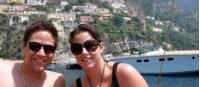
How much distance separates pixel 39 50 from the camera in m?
2.93

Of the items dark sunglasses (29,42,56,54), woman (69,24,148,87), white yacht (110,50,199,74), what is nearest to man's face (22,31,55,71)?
dark sunglasses (29,42,56,54)

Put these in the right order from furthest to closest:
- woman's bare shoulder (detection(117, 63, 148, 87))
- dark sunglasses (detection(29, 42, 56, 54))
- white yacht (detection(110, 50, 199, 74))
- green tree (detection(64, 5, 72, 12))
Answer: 1. green tree (detection(64, 5, 72, 12))
2. white yacht (detection(110, 50, 199, 74))
3. dark sunglasses (detection(29, 42, 56, 54))
4. woman's bare shoulder (detection(117, 63, 148, 87))

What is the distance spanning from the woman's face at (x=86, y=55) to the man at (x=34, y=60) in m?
0.15

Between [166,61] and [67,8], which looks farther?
[67,8]

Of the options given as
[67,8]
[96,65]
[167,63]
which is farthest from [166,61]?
[67,8]

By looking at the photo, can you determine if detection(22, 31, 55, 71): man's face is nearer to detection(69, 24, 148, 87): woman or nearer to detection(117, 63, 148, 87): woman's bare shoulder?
detection(69, 24, 148, 87): woman

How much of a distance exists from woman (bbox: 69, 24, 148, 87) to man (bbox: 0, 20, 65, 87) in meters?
0.13

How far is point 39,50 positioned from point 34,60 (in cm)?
6

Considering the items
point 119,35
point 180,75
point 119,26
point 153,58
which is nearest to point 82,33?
point 153,58

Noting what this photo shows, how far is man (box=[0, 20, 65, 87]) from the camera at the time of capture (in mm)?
2932

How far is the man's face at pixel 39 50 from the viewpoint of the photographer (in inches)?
115

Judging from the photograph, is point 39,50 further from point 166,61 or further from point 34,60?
point 166,61

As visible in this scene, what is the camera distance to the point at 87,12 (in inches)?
3831

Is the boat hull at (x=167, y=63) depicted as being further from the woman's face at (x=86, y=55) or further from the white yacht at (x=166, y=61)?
the woman's face at (x=86, y=55)
